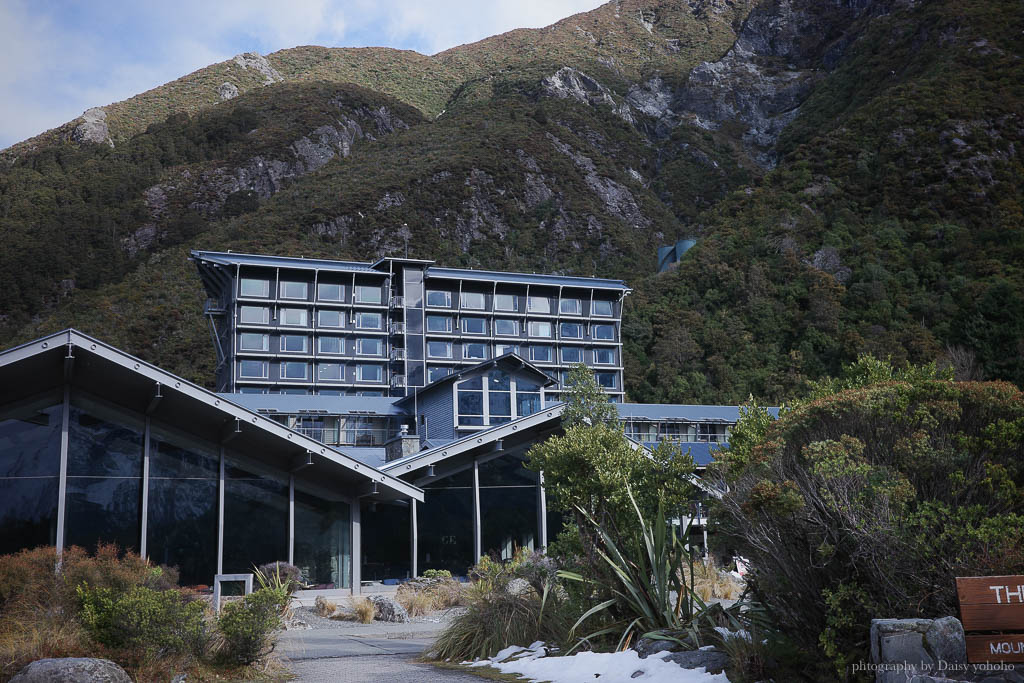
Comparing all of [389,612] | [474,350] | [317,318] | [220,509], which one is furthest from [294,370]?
[389,612]

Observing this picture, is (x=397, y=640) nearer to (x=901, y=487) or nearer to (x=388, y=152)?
(x=901, y=487)

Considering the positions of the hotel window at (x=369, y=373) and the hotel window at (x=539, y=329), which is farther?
the hotel window at (x=539, y=329)

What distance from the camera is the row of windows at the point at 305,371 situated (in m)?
58.8

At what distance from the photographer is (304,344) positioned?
6075cm

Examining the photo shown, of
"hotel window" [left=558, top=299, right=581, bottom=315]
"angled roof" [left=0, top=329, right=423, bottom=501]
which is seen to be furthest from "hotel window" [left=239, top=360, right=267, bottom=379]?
"angled roof" [left=0, top=329, right=423, bottom=501]

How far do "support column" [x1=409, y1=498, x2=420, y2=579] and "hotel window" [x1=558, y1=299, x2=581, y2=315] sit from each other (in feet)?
144

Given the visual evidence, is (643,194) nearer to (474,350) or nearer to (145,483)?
(474,350)

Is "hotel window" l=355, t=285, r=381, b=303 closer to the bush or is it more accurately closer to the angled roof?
the angled roof

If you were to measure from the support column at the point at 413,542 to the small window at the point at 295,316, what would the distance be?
125ft

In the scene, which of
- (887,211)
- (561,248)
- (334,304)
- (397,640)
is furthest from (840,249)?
(397,640)

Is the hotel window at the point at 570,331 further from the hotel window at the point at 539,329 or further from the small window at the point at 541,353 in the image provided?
the small window at the point at 541,353

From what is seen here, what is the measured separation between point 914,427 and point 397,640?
9.70 metres

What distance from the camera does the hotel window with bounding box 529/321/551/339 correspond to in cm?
6694

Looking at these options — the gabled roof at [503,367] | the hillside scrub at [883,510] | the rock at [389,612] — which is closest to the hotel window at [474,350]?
the gabled roof at [503,367]
